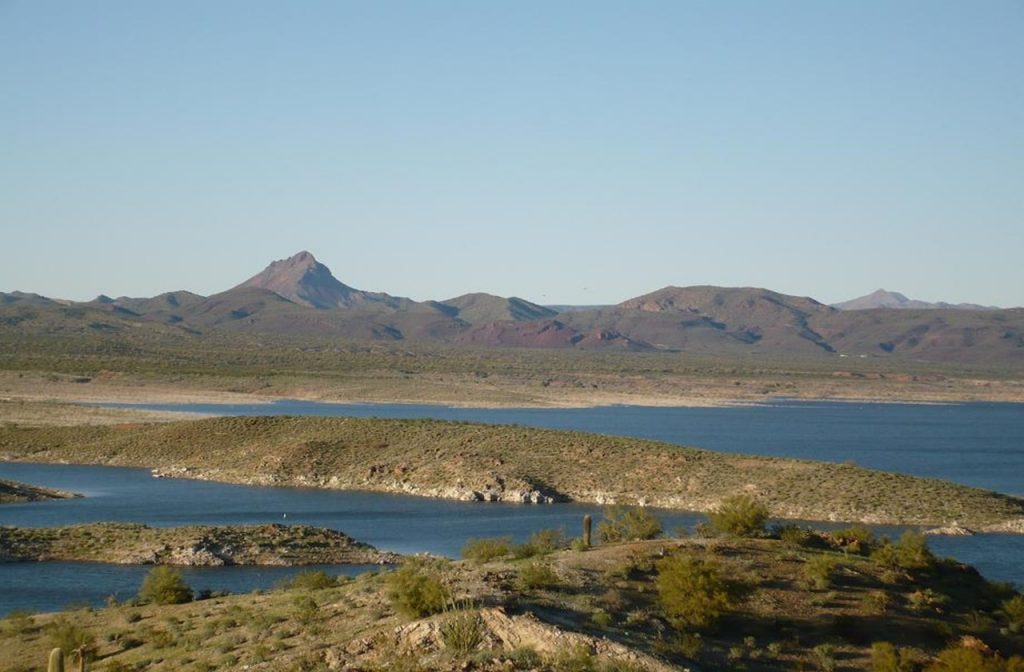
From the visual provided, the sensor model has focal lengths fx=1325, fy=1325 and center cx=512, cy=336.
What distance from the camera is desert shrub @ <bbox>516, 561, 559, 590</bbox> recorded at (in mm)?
25756

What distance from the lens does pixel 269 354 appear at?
18875 cm

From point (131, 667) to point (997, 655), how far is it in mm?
16050

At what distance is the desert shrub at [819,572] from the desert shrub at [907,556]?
10.2 feet

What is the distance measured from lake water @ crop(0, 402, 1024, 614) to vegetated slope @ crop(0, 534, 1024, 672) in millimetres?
10841

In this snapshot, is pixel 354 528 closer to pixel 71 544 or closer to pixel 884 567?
pixel 71 544

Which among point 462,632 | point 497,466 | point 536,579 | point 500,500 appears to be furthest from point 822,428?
point 462,632

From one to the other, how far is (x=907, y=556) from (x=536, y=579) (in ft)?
34.2

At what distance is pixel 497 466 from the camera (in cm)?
6781

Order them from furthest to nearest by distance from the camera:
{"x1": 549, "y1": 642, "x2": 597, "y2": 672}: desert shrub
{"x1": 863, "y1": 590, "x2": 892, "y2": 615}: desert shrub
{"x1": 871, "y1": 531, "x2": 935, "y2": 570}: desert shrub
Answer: {"x1": 871, "y1": 531, "x2": 935, "y2": 570}: desert shrub, {"x1": 863, "y1": 590, "x2": 892, "y2": 615}: desert shrub, {"x1": 549, "y1": 642, "x2": 597, "y2": 672}: desert shrub

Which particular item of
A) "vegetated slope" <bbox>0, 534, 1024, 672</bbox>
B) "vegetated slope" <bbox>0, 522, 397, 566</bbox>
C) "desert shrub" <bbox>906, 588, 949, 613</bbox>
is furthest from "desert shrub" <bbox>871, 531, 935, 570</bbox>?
"vegetated slope" <bbox>0, 522, 397, 566</bbox>

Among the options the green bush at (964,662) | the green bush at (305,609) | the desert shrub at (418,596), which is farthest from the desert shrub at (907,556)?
the green bush at (305,609)

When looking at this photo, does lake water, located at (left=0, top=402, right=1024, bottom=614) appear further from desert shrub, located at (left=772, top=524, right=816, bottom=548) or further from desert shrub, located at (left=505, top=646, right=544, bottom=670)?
desert shrub, located at (left=505, top=646, right=544, bottom=670)

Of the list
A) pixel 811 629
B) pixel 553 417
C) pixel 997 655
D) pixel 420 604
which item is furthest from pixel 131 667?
pixel 553 417

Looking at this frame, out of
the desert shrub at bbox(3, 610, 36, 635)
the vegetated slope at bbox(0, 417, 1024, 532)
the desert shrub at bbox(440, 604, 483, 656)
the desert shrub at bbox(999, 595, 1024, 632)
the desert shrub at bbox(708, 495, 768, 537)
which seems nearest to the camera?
the desert shrub at bbox(440, 604, 483, 656)
